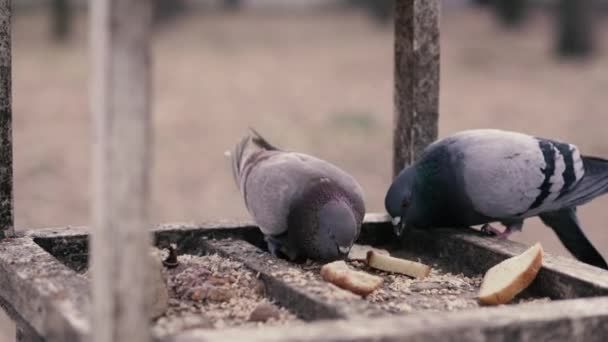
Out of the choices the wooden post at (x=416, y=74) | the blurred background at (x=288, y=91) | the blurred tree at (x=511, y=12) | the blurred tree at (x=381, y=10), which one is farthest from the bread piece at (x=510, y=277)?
the blurred tree at (x=381, y=10)

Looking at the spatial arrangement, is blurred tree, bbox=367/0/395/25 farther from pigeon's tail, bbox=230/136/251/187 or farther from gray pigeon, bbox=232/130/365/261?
gray pigeon, bbox=232/130/365/261

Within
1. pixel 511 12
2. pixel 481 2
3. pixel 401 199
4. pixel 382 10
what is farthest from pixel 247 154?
pixel 481 2

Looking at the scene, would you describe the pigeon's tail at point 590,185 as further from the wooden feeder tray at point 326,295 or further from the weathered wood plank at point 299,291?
the weathered wood plank at point 299,291

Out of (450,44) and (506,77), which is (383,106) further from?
(450,44)

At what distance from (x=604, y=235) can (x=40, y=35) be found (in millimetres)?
12138

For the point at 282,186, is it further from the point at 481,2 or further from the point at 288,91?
the point at 481,2

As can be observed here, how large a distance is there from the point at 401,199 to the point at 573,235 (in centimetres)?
93

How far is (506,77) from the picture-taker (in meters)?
14.6

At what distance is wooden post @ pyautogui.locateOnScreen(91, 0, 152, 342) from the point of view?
7.17ft

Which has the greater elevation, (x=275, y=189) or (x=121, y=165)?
(x=121, y=165)

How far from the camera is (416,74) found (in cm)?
455

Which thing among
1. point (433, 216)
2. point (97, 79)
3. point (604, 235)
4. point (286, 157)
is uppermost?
point (97, 79)

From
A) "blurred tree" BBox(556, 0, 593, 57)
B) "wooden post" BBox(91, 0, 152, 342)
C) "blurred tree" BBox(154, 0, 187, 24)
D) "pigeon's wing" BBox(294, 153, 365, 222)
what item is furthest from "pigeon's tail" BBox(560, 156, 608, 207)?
"blurred tree" BBox(154, 0, 187, 24)

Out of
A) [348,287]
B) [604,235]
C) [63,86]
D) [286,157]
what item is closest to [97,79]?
[348,287]
